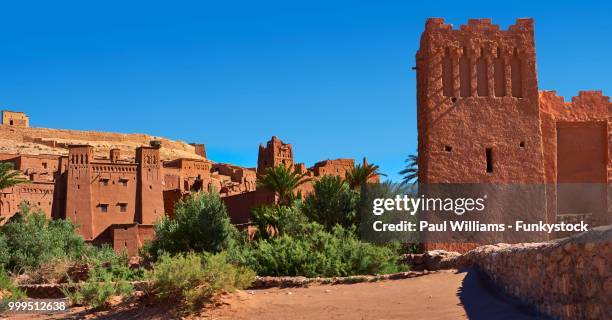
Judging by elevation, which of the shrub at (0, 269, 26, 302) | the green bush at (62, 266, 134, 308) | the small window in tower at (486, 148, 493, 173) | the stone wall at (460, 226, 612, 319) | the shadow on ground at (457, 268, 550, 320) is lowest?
the shrub at (0, 269, 26, 302)

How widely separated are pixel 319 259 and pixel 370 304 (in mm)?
5762

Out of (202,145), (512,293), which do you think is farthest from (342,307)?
(202,145)

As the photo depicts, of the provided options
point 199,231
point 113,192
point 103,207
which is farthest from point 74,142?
point 199,231

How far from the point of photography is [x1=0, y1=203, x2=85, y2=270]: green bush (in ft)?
83.1

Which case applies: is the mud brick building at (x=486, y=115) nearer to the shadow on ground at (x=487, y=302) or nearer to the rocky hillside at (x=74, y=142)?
the shadow on ground at (x=487, y=302)

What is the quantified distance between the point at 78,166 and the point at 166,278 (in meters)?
32.4

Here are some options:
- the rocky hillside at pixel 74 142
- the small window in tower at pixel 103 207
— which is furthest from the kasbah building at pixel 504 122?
the rocky hillside at pixel 74 142

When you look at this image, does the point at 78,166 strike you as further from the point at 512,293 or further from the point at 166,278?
the point at 512,293

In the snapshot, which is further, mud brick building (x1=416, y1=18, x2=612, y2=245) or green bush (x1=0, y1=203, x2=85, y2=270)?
green bush (x1=0, y1=203, x2=85, y2=270)

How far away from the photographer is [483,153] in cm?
2141

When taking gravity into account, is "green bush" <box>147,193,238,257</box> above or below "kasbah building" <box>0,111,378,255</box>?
below

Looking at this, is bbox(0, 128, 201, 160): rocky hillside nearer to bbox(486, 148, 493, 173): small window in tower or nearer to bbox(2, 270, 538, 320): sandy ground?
bbox(486, 148, 493, 173): small window in tower

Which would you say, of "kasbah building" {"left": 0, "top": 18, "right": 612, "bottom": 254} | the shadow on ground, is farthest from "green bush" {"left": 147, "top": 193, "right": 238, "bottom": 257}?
the shadow on ground

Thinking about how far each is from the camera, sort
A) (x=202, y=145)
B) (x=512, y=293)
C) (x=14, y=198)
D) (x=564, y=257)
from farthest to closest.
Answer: (x=202, y=145) → (x=14, y=198) → (x=512, y=293) → (x=564, y=257)
